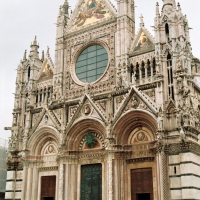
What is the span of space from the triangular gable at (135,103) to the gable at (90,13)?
23.1 ft

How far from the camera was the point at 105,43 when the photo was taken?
23.4 metres

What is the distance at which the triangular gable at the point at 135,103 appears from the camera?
19.2 metres

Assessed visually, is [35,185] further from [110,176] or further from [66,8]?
[66,8]

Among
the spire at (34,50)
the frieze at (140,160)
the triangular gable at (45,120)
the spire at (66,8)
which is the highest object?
the spire at (66,8)

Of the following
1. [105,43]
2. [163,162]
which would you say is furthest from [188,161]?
[105,43]

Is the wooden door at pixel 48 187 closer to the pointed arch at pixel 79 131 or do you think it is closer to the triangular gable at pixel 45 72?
the pointed arch at pixel 79 131

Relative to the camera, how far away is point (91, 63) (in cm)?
2395

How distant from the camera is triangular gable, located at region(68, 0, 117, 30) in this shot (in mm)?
24375

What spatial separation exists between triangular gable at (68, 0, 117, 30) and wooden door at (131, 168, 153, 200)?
37.1ft

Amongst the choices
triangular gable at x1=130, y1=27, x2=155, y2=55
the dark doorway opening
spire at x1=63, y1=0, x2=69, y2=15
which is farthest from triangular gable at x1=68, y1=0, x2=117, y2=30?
the dark doorway opening

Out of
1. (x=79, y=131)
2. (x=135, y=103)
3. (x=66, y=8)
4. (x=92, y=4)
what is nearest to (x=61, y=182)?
(x=79, y=131)

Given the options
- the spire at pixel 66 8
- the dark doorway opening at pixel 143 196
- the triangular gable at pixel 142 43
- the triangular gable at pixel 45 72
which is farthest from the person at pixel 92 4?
the dark doorway opening at pixel 143 196

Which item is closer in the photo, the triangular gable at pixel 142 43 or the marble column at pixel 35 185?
the triangular gable at pixel 142 43

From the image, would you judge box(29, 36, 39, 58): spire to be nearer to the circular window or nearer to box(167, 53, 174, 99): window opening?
the circular window
